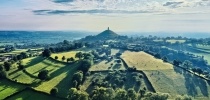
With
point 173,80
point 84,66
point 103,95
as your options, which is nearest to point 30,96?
point 103,95

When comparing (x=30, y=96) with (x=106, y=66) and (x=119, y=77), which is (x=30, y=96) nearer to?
(x=119, y=77)

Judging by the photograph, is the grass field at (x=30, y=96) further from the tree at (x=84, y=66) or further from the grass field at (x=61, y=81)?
the tree at (x=84, y=66)

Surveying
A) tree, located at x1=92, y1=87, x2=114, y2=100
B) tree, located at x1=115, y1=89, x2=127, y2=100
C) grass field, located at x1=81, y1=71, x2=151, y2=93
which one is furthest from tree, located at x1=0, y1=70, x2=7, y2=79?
tree, located at x1=115, y1=89, x2=127, y2=100

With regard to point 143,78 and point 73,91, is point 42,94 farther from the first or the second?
point 143,78

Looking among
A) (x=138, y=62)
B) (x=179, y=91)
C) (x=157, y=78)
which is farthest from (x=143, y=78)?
(x=138, y=62)

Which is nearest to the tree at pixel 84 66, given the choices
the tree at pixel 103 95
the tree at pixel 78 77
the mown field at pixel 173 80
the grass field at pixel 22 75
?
the tree at pixel 78 77

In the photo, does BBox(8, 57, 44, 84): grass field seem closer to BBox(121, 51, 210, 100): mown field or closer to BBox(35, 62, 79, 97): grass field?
BBox(35, 62, 79, 97): grass field
